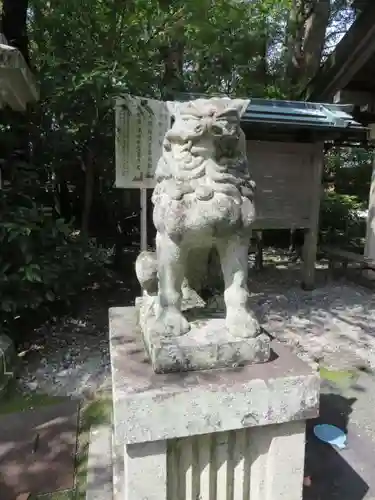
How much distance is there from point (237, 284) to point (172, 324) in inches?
12.5

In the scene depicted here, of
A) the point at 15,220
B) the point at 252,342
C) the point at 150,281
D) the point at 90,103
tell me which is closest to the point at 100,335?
the point at 15,220

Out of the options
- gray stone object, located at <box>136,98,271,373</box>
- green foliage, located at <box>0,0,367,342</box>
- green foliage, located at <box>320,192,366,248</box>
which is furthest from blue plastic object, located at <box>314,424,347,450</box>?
green foliage, located at <box>320,192,366,248</box>

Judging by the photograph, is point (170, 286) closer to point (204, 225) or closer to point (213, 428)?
point (204, 225)

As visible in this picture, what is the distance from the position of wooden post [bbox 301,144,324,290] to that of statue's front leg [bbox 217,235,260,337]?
439cm

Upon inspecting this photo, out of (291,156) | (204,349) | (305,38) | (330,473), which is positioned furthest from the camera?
(305,38)

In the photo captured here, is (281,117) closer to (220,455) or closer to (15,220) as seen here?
(15,220)

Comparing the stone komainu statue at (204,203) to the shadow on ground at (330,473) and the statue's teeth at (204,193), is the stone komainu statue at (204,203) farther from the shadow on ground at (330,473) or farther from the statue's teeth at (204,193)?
the shadow on ground at (330,473)

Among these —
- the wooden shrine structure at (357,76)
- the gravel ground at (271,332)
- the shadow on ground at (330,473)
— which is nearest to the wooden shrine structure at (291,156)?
the gravel ground at (271,332)

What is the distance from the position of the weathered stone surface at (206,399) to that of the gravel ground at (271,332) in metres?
1.89

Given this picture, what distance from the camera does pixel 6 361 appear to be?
3375 mm

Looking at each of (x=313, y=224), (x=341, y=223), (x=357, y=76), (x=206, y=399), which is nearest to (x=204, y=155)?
(x=206, y=399)

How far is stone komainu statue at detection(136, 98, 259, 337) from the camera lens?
5.11 feet

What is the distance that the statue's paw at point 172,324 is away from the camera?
169cm

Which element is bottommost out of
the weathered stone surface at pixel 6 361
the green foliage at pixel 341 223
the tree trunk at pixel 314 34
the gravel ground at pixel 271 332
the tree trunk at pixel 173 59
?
the gravel ground at pixel 271 332
